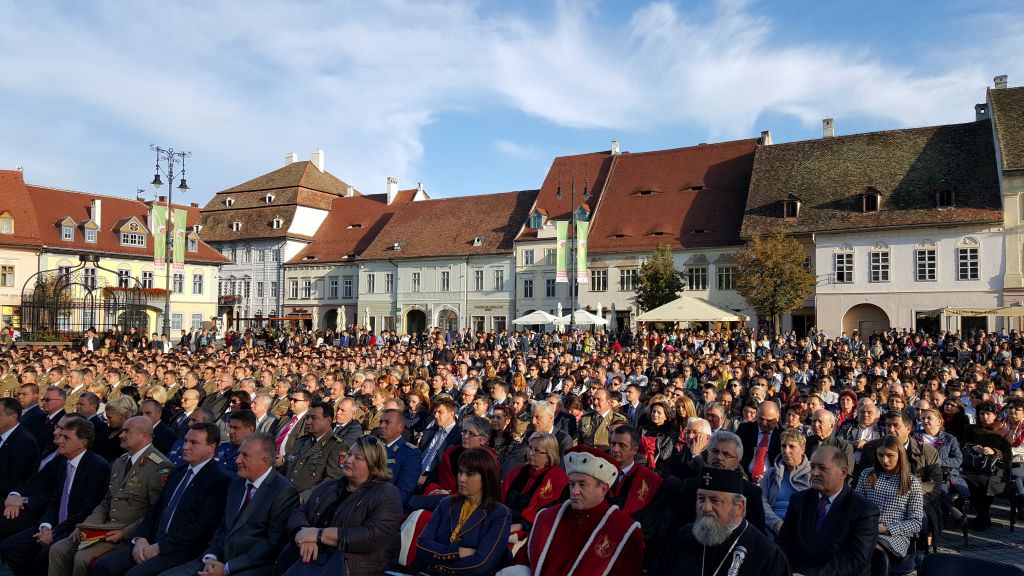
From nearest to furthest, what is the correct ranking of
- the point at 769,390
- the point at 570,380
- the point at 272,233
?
the point at 769,390, the point at 570,380, the point at 272,233

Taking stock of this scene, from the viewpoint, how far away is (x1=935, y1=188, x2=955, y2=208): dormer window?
38438mm

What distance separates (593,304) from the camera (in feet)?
157

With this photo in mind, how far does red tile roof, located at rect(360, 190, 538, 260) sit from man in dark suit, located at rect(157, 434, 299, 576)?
148 feet

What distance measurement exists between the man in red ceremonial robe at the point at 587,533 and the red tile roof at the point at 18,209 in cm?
5243

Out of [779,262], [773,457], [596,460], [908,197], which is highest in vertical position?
[908,197]

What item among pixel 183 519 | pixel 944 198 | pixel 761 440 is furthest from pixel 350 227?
pixel 183 519

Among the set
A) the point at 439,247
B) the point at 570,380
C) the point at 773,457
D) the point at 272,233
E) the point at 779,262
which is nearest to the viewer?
Result: the point at 773,457

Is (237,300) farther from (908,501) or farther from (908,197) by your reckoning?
(908,501)

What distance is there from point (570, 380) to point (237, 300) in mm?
52640

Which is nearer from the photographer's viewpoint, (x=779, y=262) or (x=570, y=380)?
(x=570, y=380)

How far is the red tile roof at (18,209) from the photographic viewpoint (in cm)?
4803

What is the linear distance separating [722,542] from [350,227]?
58914 millimetres

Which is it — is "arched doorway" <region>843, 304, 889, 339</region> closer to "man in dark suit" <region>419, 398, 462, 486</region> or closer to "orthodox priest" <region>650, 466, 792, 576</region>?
"man in dark suit" <region>419, 398, 462, 486</region>

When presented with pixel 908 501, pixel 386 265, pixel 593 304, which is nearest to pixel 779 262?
pixel 593 304
